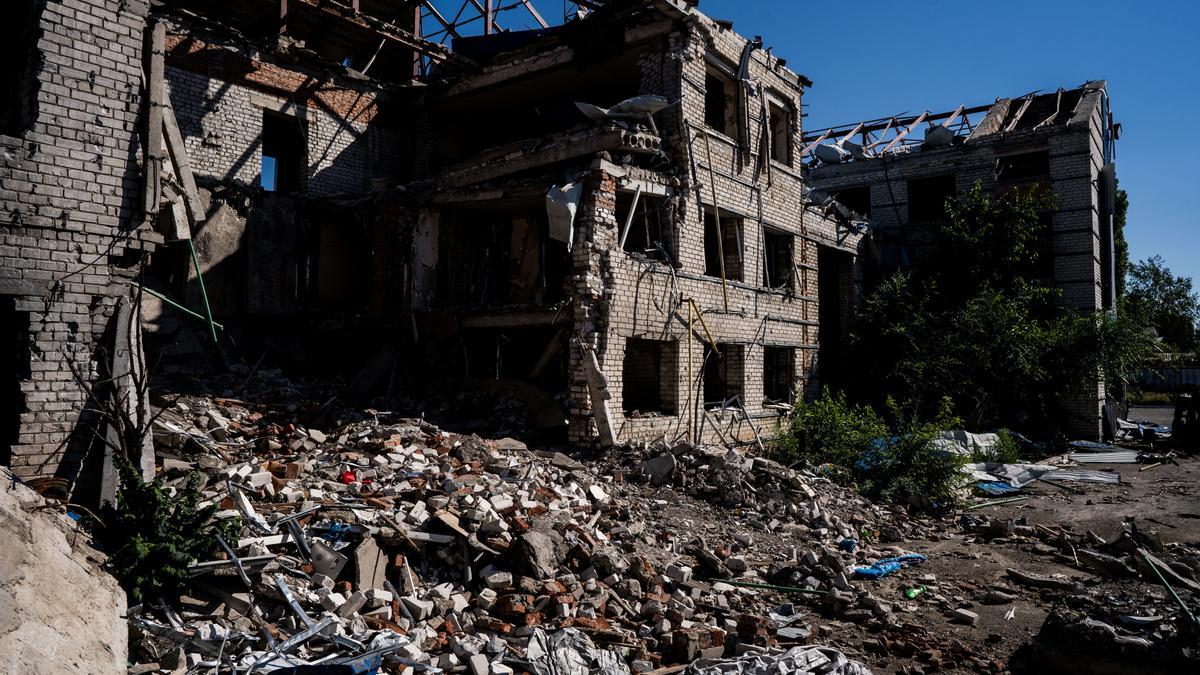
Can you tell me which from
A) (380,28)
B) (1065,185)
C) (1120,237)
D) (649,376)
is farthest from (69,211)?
(1120,237)

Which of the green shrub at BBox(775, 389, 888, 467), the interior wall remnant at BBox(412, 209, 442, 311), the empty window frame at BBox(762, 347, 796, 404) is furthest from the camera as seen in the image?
the empty window frame at BBox(762, 347, 796, 404)

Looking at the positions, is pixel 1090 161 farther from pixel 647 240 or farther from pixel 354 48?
pixel 354 48

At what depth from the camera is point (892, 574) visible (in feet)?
24.6

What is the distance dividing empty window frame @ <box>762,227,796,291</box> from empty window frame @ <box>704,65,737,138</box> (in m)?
2.63

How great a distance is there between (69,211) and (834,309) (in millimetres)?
16486

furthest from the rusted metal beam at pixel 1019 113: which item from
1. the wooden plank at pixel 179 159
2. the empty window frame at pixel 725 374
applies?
the wooden plank at pixel 179 159

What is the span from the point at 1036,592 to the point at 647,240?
25.7 ft

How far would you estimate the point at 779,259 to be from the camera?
617 inches

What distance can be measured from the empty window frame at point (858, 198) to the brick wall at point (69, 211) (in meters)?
19.4

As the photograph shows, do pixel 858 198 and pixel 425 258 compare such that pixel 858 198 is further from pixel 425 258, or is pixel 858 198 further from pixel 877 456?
pixel 425 258

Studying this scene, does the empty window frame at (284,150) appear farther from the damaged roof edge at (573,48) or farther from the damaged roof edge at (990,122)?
the damaged roof edge at (990,122)

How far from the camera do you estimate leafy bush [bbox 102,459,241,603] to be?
15.8 feet

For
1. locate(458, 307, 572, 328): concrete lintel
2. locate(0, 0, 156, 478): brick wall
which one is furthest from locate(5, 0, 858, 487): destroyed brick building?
locate(0, 0, 156, 478): brick wall

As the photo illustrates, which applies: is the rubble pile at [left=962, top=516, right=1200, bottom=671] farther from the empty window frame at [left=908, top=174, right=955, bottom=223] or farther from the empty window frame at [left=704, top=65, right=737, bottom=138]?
the empty window frame at [left=908, top=174, right=955, bottom=223]
